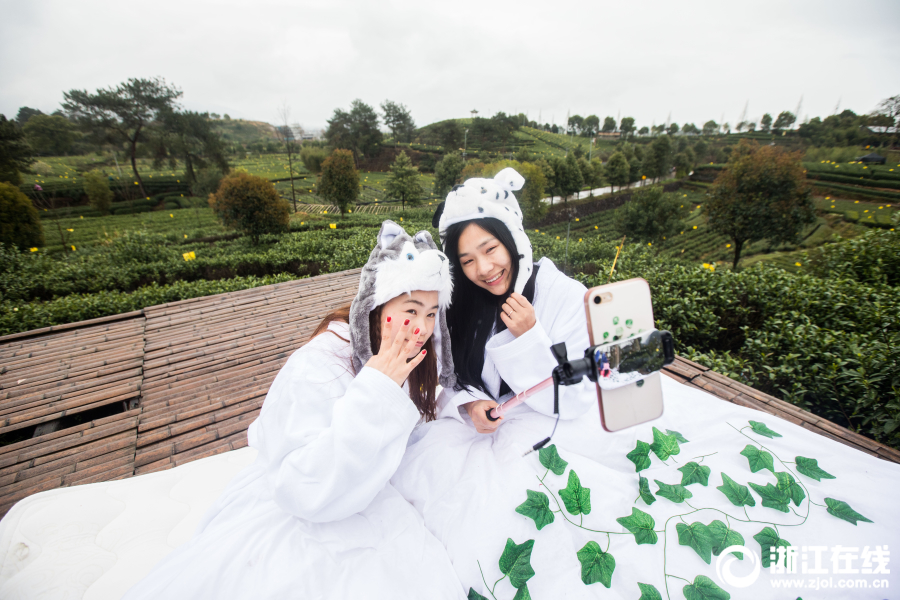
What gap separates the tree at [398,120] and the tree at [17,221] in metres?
35.7

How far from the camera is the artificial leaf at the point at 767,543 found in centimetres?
132

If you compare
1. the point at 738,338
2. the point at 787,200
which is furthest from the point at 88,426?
the point at 787,200

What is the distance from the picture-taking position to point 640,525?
1.45m

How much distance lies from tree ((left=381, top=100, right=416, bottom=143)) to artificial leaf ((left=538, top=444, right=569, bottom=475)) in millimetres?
48426

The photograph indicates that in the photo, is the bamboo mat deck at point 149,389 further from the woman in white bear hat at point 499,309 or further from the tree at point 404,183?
the tree at point 404,183

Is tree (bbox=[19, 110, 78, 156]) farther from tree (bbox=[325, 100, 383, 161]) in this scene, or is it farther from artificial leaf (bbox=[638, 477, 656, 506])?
artificial leaf (bbox=[638, 477, 656, 506])

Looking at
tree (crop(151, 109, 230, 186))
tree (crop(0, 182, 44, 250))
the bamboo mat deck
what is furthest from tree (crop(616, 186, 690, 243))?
tree (crop(151, 109, 230, 186))

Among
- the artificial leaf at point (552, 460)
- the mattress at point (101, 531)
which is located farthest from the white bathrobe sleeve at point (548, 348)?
the mattress at point (101, 531)

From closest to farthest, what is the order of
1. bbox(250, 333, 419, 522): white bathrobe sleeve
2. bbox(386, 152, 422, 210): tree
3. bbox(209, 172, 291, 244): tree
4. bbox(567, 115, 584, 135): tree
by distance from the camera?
bbox(250, 333, 419, 522): white bathrobe sleeve, bbox(209, 172, 291, 244): tree, bbox(386, 152, 422, 210): tree, bbox(567, 115, 584, 135): tree

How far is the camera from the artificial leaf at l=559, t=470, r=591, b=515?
1519mm

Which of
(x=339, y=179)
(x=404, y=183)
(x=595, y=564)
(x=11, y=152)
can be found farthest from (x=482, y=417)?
(x=11, y=152)

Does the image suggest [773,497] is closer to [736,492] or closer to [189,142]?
[736,492]

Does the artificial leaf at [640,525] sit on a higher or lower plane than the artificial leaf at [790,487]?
lower

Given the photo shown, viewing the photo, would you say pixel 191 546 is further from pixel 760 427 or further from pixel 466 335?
pixel 760 427
